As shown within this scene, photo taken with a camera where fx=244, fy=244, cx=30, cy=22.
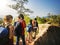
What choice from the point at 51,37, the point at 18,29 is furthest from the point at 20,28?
the point at 51,37

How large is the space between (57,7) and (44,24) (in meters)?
0.37

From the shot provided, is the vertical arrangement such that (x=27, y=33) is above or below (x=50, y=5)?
below

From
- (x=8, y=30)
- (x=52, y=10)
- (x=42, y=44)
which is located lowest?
(x=42, y=44)

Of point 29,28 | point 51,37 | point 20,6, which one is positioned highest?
point 20,6

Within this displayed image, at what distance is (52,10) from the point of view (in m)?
3.83

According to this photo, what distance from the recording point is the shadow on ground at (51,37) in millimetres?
3725

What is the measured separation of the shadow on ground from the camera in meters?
3.73

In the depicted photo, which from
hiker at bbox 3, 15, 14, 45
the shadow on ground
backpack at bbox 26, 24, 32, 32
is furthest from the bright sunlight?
the shadow on ground

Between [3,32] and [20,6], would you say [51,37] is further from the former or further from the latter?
[3,32]

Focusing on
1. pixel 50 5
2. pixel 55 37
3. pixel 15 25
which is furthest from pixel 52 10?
pixel 15 25

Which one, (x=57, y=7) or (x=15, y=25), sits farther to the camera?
(x=57, y=7)

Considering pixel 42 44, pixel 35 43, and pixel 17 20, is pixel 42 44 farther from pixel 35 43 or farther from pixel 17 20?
pixel 17 20

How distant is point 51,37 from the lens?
3.81 meters

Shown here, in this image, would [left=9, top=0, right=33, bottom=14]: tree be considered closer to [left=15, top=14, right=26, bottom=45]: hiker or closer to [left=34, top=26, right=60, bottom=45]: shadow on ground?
[left=15, top=14, right=26, bottom=45]: hiker
